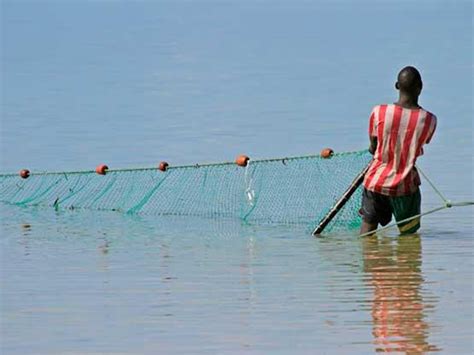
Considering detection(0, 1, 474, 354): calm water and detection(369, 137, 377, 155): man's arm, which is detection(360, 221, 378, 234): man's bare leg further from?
detection(369, 137, 377, 155): man's arm

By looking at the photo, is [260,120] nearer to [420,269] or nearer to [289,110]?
[289,110]

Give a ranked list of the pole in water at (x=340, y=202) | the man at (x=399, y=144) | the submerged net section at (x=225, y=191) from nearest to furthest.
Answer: the man at (x=399, y=144), the pole in water at (x=340, y=202), the submerged net section at (x=225, y=191)

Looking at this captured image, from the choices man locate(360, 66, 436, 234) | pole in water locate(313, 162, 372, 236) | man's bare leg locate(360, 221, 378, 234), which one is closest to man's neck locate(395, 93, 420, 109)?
man locate(360, 66, 436, 234)

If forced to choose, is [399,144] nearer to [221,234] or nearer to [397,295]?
[397,295]

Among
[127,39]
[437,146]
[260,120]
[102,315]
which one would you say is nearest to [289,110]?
[260,120]

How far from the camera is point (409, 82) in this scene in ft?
37.3

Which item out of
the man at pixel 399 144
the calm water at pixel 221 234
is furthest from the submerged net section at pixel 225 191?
the man at pixel 399 144

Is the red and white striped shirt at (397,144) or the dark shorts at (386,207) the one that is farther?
the dark shorts at (386,207)

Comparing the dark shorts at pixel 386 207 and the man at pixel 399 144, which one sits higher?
the man at pixel 399 144

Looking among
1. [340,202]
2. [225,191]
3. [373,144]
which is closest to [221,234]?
[340,202]

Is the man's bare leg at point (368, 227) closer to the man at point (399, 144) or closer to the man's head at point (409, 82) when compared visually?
the man at point (399, 144)

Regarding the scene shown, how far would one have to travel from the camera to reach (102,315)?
9.58m

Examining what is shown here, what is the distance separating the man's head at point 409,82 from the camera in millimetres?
11344

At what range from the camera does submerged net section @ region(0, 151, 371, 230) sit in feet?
44.0
